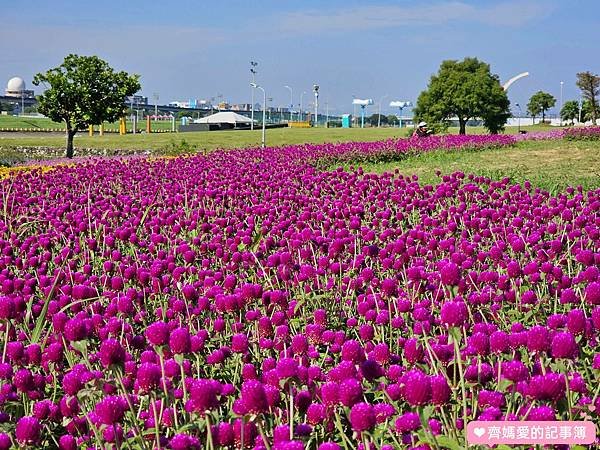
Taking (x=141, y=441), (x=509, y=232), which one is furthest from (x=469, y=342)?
(x=509, y=232)

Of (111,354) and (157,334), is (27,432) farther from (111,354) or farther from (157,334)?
(157,334)

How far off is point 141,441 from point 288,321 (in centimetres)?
129

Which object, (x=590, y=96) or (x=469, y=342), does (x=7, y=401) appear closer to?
(x=469, y=342)

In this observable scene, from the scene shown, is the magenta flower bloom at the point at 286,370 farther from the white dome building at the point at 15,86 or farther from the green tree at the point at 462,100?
the white dome building at the point at 15,86

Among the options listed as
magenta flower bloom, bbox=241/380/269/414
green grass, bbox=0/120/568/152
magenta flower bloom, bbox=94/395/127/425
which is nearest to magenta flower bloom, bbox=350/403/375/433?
magenta flower bloom, bbox=241/380/269/414

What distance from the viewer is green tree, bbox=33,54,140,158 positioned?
2911 centimetres

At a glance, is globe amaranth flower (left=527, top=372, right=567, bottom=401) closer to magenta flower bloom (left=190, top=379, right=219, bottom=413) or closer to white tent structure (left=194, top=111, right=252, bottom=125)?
magenta flower bloom (left=190, top=379, right=219, bottom=413)

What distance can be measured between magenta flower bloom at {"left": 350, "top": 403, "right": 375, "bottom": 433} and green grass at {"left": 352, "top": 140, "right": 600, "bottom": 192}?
8721 mm

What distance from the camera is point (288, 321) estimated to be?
133 inches

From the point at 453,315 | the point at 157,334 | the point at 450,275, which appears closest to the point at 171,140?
the point at 450,275

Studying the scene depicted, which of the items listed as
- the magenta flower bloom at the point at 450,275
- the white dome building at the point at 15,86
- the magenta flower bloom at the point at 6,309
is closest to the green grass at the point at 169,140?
the magenta flower bloom at the point at 6,309

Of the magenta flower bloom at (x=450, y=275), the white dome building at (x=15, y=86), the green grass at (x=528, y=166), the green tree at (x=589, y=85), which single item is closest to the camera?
the magenta flower bloom at (x=450, y=275)

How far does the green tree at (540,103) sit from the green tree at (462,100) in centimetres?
6571

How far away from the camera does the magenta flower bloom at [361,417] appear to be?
1.93m
